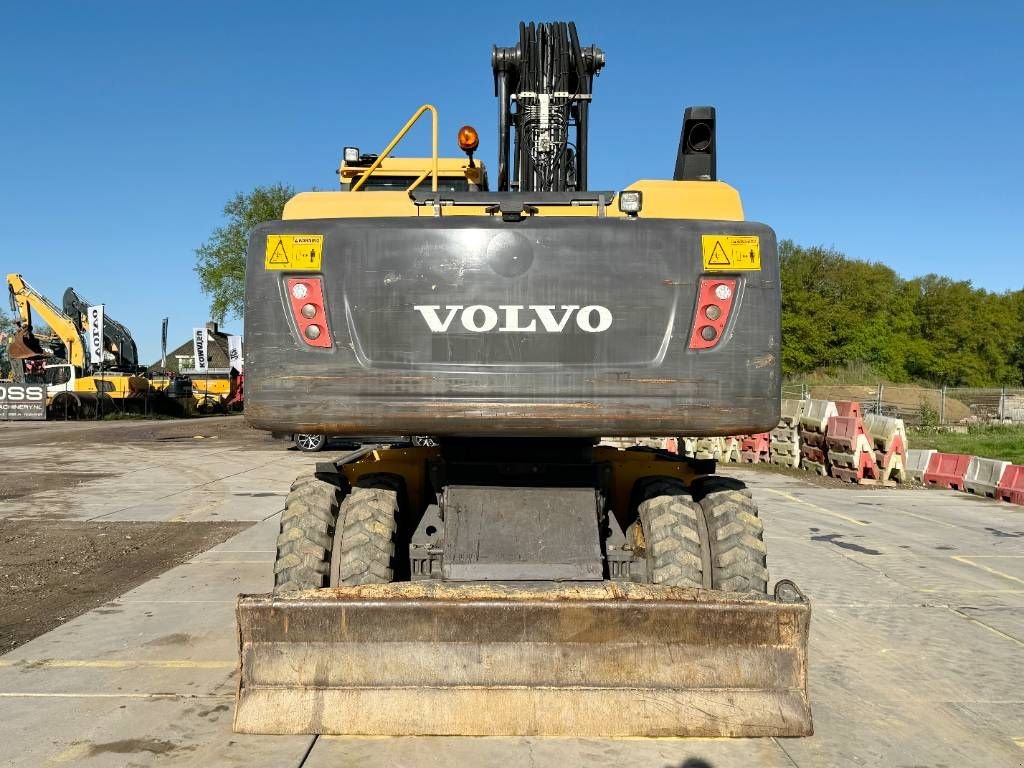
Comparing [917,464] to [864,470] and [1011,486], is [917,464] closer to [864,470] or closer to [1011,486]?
[864,470]

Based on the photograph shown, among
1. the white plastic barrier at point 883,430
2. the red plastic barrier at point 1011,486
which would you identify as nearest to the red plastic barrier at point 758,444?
the white plastic barrier at point 883,430

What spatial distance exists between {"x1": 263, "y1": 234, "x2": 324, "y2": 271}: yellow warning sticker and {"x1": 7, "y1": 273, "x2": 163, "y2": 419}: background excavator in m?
36.3

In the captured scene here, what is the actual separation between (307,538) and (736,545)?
7.30ft

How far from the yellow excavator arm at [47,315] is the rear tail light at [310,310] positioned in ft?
124

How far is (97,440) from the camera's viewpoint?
24609 millimetres

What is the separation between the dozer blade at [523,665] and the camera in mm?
3639

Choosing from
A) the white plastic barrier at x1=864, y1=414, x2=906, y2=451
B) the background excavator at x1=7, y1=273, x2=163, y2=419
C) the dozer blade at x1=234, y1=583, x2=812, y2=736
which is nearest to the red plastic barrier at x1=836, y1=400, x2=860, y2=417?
the white plastic barrier at x1=864, y1=414, x2=906, y2=451

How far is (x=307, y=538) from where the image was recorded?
4.40 m

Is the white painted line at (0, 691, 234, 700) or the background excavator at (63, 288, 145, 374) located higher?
the background excavator at (63, 288, 145, 374)

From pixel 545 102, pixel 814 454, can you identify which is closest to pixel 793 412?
pixel 814 454

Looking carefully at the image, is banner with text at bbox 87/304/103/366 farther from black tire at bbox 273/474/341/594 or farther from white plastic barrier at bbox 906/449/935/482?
black tire at bbox 273/474/341/594

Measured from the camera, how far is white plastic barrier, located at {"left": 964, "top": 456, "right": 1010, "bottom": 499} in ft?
48.0

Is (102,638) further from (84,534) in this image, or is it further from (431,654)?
(84,534)

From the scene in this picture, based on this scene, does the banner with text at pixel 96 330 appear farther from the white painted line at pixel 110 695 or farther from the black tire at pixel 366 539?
the black tire at pixel 366 539
